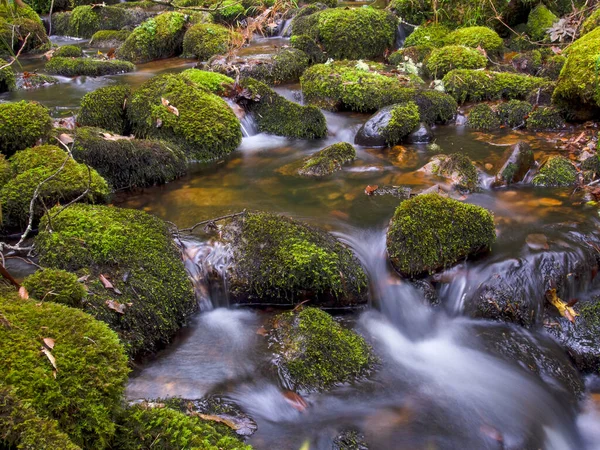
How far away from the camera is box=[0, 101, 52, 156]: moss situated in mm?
5406

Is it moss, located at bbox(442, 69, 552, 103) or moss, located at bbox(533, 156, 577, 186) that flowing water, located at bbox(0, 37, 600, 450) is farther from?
moss, located at bbox(442, 69, 552, 103)

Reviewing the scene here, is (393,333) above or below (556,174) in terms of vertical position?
below

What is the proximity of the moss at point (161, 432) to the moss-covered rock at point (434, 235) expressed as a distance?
2421 millimetres

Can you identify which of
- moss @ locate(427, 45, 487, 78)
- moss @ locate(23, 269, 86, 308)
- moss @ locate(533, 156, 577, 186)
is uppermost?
moss @ locate(427, 45, 487, 78)

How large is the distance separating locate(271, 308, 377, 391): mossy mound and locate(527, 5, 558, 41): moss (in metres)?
8.95

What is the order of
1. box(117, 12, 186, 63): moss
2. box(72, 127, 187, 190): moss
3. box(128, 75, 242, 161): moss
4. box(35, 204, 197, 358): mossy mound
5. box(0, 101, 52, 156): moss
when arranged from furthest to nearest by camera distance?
box(117, 12, 186, 63): moss
box(128, 75, 242, 161): moss
box(72, 127, 187, 190): moss
box(0, 101, 52, 156): moss
box(35, 204, 197, 358): mossy mound

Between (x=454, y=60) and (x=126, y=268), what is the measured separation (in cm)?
746

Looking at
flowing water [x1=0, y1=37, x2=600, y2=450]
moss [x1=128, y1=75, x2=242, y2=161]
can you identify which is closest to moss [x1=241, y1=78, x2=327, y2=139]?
moss [x1=128, y1=75, x2=242, y2=161]

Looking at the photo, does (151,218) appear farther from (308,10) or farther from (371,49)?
(308,10)

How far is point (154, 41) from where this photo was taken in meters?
11.9

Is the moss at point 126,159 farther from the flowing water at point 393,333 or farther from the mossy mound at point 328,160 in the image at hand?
the mossy mound at point 328,160

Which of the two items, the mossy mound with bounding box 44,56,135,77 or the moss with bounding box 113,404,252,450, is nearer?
the moss with bounding box 113,404,252,450

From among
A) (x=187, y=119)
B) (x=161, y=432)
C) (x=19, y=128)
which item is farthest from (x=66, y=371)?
(x=187, y=119)

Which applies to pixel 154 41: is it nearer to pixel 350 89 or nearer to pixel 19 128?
pixel 350 89
